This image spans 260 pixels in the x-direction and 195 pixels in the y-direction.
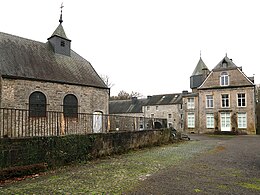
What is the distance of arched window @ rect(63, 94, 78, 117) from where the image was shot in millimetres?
16266

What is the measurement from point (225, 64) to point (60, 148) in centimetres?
2671

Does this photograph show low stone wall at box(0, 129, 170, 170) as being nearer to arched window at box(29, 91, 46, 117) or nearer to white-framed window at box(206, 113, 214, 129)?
arched window at box(29, 91, 46, 117)

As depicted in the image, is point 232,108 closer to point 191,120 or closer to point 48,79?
point 191,120

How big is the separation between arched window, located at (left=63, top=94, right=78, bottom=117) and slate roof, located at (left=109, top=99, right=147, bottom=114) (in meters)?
27.3

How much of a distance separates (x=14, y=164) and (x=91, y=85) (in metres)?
12.2

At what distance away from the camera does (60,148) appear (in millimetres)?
7441

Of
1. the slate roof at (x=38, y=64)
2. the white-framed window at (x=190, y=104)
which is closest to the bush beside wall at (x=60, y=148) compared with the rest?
the slate roof at (x=38, y=64)

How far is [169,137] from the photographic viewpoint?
1688 cm

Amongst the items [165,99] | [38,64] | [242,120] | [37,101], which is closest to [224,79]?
[242,120]

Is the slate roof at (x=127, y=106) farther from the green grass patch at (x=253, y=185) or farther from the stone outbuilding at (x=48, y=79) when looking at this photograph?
the green grass patch at (x=253, y=185)

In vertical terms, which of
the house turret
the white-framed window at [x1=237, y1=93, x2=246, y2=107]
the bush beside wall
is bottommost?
the bush beside wall

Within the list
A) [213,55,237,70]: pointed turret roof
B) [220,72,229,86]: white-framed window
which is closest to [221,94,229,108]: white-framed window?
[220,72,229,86]: white-framed window

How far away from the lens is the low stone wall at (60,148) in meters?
6.09

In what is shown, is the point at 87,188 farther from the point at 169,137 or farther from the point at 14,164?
the point at 169,137
